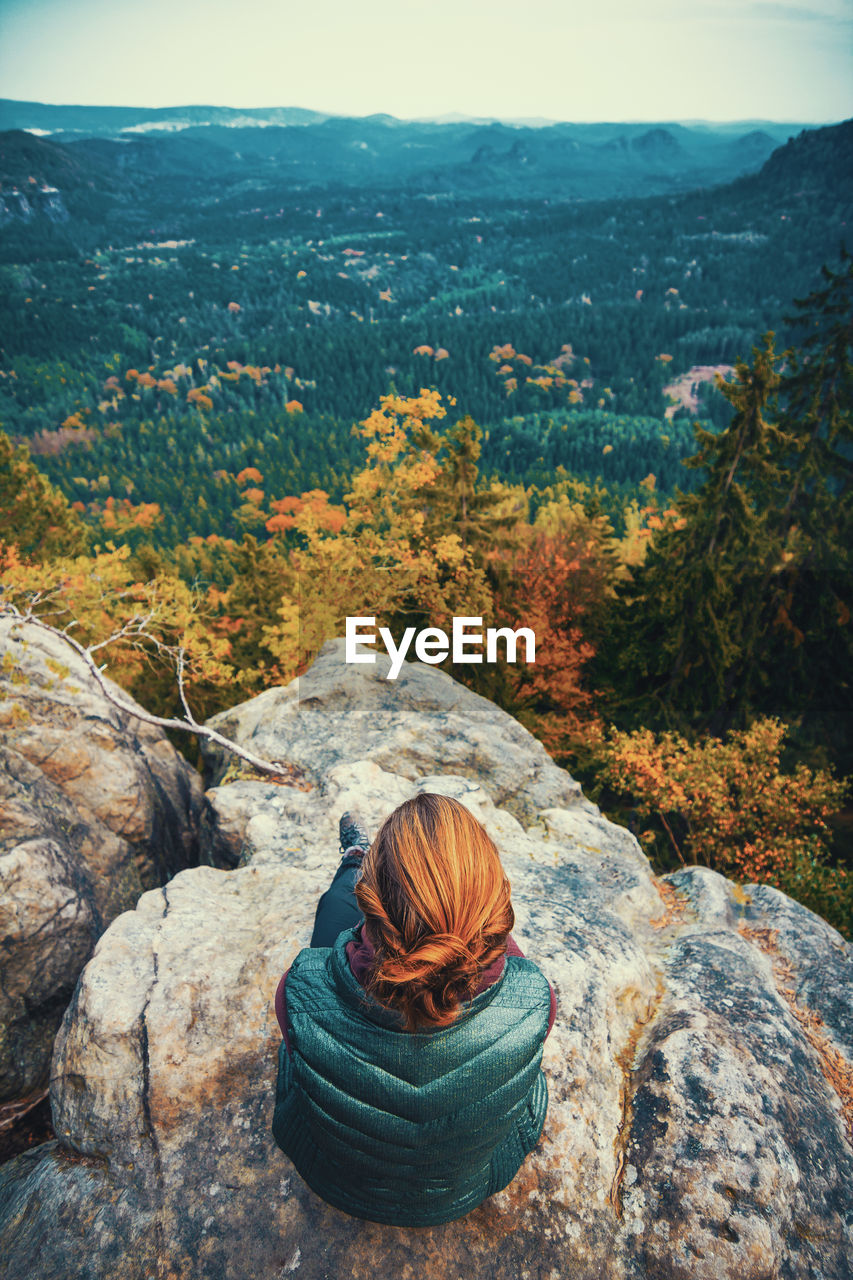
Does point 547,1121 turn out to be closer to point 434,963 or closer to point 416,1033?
point 416,1033

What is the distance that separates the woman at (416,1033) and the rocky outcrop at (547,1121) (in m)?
0.81

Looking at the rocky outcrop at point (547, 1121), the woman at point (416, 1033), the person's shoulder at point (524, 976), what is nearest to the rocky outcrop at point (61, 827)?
the rocky outcrop at point (547, 1121)

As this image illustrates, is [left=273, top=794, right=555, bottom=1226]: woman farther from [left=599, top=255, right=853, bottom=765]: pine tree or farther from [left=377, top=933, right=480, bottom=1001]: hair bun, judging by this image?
[left=599, top=255, right=853, bottom=765]: pine tree

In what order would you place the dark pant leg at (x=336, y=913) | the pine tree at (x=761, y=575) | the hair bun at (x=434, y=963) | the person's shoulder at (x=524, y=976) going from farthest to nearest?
the pine tree at (x=761, y=575) < the dark pant leg at (x=336, y=913) < the person's shoulder at (x=524, y=976) < the hair bun at (x=434, y=963)

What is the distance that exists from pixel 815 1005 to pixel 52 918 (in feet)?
28.0

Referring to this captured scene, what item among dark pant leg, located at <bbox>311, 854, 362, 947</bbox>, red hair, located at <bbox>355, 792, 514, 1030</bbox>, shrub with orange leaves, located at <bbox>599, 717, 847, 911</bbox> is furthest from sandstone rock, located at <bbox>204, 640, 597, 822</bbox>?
red hair, located at <bbox>355, 792, 514, 1030</bbox>

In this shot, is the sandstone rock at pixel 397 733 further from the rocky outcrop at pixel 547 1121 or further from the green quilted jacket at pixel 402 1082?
the green quilted jacket at pixel 402 1082

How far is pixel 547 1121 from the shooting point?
16.1 ft

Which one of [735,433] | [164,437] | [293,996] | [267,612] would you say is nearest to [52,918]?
[293,996]

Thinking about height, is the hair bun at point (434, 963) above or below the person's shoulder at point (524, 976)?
above

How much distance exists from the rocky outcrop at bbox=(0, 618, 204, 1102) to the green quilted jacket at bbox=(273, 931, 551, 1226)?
4.62 metres

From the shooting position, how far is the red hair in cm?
264

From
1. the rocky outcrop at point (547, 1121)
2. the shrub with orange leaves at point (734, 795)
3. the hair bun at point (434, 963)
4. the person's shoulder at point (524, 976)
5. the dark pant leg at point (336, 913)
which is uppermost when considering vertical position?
the hair bun at point (434, 963)

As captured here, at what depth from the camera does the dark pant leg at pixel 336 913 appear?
446cm
